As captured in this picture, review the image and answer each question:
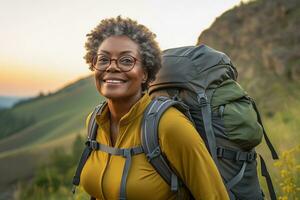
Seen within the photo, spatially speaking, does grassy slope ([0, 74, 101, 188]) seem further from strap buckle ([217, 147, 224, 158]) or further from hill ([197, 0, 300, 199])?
strap buckle ([217, 147, 224, 158])

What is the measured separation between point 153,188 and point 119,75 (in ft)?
2.06

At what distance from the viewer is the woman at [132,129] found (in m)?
2.38

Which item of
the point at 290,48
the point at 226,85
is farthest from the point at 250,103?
the point at 290,48

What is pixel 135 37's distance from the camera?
8.63 ft

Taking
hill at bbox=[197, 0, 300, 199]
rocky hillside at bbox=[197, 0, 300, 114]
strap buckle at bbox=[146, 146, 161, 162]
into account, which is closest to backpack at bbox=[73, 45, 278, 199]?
strap buckle at bbox=[146, 146, 161, 162]

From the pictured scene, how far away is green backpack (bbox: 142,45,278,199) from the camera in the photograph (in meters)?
2.80

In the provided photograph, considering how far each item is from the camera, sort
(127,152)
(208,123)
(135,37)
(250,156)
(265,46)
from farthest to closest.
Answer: (265,46), (250,156), (208,123), (135,37), (127,152)

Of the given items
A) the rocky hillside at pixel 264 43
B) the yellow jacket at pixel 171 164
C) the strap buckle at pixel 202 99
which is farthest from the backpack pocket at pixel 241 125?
the rocky hillside at pixel 264 43

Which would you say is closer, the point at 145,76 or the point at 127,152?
the point at 127,152

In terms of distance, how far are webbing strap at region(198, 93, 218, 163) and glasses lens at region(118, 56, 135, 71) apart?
500 millimetres

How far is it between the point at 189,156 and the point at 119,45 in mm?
722

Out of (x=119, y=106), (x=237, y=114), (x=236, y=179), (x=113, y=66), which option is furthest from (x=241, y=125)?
(x=113, y=66)

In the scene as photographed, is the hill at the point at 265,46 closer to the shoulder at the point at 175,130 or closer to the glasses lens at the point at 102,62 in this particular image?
the glasses lens at the point at 102,62

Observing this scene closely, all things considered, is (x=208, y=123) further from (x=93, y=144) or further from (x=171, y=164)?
(x=93, y=144)
